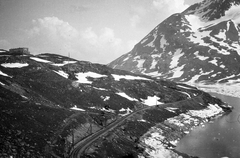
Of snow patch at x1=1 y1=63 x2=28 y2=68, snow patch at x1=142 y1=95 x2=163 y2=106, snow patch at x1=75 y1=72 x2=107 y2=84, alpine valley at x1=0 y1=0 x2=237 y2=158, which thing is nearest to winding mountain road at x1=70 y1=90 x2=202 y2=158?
alpine valley at x1=0 y1=0 x2=237 y2=158

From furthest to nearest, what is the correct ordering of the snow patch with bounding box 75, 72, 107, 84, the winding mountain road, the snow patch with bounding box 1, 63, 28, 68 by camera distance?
the snow patch with bounding box 75, 72, 107, 84 → the snow patch with bounding box 1, 63, 28, 68 → the winding mountain road

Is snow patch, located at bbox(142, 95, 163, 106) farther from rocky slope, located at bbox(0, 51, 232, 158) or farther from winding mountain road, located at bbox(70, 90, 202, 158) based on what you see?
winding mountain road, located at bbox(70, 90, 202, 158)

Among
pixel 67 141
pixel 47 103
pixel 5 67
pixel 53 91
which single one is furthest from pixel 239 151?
pixel 5 67

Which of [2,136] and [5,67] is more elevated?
[5,67]

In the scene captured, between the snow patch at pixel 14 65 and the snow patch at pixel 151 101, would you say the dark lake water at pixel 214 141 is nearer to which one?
the snow patch at pixel 151 101

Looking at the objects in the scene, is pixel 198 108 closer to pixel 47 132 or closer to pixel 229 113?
pixel 229 113

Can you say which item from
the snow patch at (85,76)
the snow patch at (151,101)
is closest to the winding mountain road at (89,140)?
the snow patch at (151,101)

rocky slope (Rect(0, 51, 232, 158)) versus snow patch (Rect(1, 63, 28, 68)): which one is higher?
snow patch (Rect(1, 63, 28, 68))
